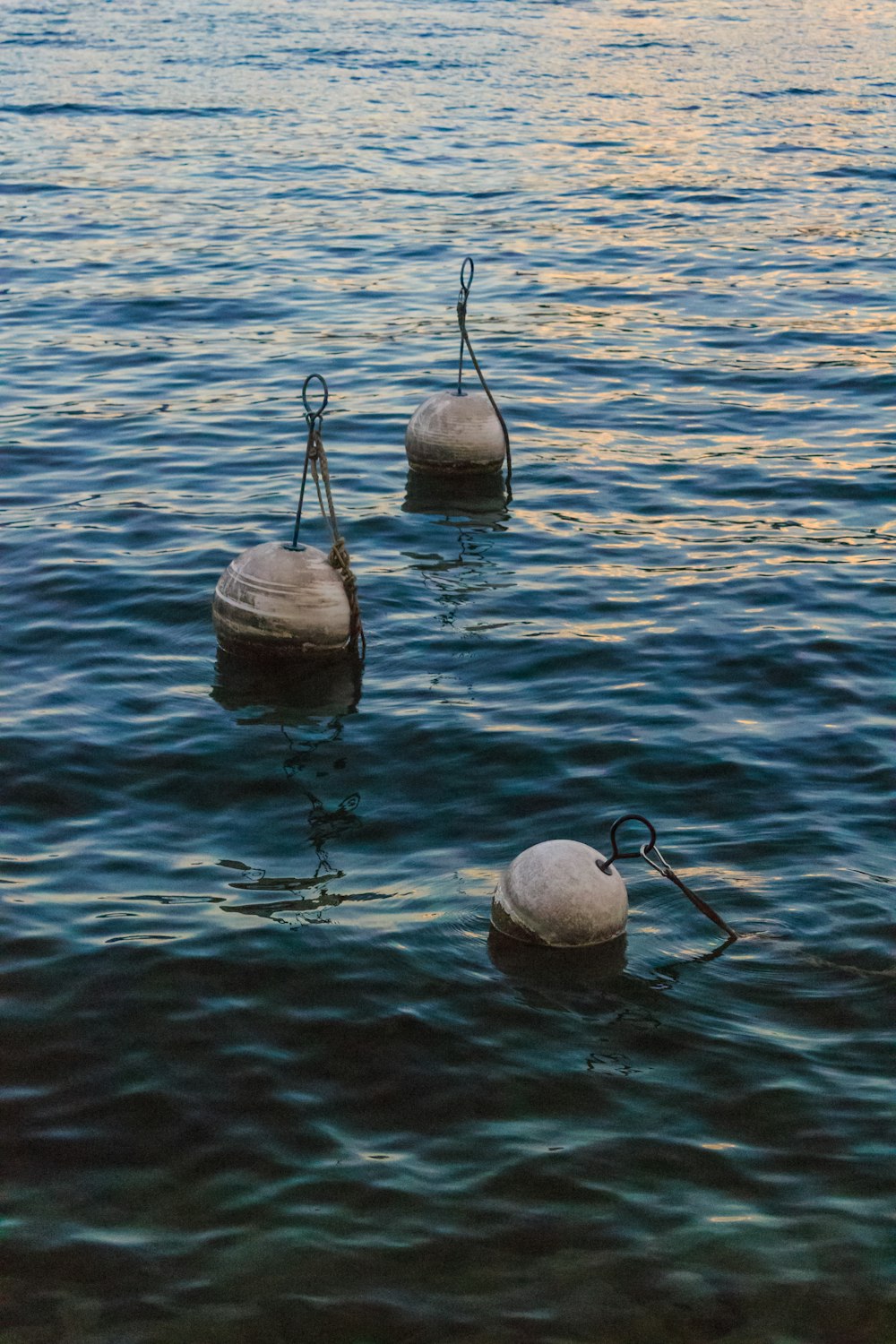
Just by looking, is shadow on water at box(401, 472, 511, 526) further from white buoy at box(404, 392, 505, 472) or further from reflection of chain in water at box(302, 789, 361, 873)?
reflection of chain in water at box(302, 789, 361, 873)

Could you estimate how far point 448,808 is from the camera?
8.51m

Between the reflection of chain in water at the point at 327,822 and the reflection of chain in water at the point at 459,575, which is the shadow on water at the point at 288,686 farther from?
the reflection of chain in water at the point at 459,575

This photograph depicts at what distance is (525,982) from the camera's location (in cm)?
702

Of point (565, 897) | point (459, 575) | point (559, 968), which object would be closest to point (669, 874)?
point (565, 897)

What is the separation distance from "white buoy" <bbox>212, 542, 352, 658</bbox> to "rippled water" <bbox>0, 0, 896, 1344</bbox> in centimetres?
34

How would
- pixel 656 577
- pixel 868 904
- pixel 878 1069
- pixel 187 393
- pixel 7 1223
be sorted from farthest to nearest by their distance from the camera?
pixel 187 393 < pixel 656 577 < pixel 868 904 < pixel 878 1069 < pixel 7 1223

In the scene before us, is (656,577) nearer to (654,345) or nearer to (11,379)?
(654,345)

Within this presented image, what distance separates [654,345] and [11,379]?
7216 mm

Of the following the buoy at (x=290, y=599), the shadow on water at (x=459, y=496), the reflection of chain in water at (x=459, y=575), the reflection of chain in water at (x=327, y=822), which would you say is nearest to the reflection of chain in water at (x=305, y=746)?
the reflection of chain in water at (x=327, y=822)

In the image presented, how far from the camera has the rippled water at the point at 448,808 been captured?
5.53 metres

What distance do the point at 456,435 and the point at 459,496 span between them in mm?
556

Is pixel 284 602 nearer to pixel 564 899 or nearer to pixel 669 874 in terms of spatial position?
pixel 564 899

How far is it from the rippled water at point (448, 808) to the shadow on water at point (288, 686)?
0.19ft

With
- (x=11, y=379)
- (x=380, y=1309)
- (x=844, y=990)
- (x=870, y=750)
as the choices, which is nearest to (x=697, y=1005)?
(x=844, y=990)
